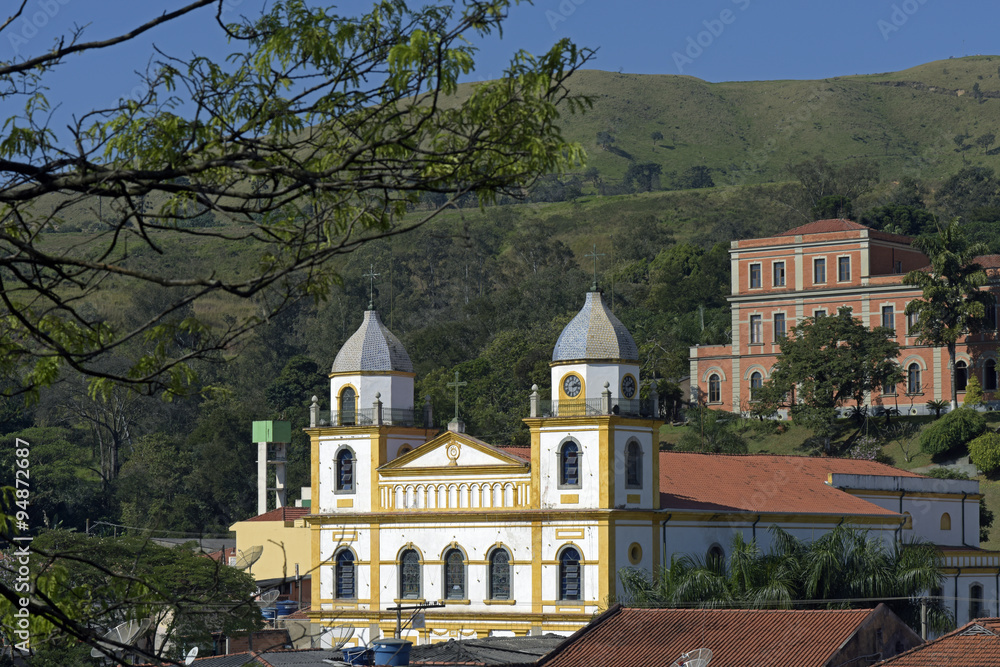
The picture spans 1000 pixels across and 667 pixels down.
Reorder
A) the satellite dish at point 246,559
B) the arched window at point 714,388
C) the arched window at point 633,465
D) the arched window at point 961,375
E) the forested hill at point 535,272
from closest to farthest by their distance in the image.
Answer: the satellite dish at point 246,559, the arched window at point 633,465, the arched window at point 961,375, the arched window at point 714,388, the forested hill at point 535,272

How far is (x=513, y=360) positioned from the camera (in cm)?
8919

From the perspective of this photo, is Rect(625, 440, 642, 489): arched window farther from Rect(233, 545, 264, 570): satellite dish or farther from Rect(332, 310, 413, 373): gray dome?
Rect(233, 545, 264, 570): satellite dish

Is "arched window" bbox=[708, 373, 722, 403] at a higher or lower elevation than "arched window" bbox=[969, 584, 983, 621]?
higher

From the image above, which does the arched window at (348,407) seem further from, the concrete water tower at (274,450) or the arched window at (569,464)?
the concrete water tower at (274,450)

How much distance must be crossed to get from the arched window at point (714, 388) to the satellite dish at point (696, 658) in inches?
2249

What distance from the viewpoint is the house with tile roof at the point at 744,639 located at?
98.4 ft

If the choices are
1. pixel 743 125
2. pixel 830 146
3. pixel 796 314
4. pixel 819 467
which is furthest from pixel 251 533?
pixel 743 125

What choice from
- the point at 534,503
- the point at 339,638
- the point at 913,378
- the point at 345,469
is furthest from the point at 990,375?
the point at 339,638

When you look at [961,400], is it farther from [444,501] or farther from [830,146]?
[830,146]

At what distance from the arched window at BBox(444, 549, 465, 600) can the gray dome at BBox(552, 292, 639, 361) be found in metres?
6.90

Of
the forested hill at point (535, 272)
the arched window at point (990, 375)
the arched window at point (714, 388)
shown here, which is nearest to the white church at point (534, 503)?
the forested hill at point (535, 272)

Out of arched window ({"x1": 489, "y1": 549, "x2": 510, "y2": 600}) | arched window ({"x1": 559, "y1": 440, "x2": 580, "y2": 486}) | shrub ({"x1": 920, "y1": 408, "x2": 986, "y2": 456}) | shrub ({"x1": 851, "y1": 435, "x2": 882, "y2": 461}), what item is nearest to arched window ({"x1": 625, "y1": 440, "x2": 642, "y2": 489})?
arched window ({"x1": 559, "y1": 440, "x2": 580, "y2": 486})

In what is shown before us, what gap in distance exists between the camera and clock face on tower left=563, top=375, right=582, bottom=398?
49.6 metres

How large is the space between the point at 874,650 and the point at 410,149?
76.0 ft
